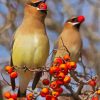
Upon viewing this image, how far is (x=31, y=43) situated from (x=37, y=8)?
0.35 m

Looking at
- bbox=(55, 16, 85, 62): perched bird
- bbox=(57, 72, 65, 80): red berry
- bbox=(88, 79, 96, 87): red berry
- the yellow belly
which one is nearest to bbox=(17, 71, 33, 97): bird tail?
the yellow belly

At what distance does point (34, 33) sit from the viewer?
4180 mm

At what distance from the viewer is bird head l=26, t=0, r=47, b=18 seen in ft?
13.6

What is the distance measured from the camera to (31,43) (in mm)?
4133

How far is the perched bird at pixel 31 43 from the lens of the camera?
162 inches

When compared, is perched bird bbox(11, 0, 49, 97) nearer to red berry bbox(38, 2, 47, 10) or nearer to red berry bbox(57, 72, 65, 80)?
red berry bbox(38, 2, 47, 10)

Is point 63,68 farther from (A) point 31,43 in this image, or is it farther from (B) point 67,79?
(A) point 31,43

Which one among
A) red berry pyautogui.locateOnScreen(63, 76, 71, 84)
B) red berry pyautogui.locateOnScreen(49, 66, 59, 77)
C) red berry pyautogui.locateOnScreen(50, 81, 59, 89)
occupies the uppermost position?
red berry pyautogui.locateOnScreen(49, 66, 59, 77)

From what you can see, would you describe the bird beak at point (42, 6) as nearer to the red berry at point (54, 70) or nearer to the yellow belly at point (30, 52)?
the yellow belly at point (30, 52)

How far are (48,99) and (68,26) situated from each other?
8.17 ft


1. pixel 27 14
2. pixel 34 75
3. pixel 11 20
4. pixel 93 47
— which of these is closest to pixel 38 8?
pixel 27 14

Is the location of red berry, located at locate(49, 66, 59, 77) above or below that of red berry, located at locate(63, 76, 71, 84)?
above

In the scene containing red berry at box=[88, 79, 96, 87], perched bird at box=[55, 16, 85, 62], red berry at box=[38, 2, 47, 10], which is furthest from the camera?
perched bird at box=[55, 16, 85, 62]

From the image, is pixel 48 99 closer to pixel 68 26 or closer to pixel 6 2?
pixel 68 26
